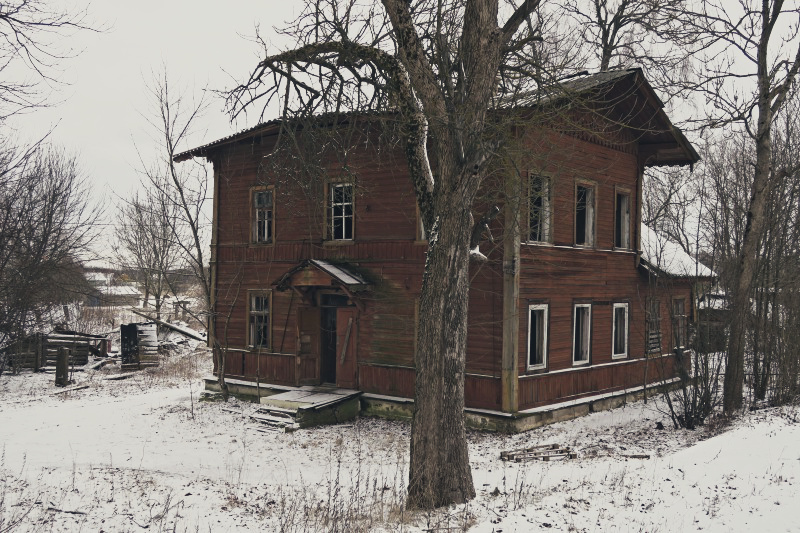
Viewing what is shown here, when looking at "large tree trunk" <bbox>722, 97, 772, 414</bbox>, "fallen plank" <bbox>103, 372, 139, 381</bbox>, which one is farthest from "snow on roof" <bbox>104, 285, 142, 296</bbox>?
"large tree trunk" <bbox>722, 97, 772, 414</bbox>

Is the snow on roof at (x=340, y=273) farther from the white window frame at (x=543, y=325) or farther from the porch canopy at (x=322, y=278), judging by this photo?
the white window frame at (x=543, y=325)

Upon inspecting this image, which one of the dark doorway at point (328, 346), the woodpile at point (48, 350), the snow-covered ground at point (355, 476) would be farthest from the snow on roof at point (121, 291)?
the dark doorway at point (328, 346)

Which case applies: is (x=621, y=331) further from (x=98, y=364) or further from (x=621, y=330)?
(x=98, y=364)

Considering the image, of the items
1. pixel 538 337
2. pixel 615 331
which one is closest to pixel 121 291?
pixel 615 331

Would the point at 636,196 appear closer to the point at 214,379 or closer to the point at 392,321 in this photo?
the point at 392,321

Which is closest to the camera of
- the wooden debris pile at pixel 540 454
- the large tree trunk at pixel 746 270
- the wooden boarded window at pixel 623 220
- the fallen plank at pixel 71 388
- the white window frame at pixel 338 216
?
the wooden debris pile at pixel 540 454

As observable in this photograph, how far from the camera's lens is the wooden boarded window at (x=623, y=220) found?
16953mm

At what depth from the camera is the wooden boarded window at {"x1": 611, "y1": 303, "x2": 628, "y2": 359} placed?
16672 millimetres

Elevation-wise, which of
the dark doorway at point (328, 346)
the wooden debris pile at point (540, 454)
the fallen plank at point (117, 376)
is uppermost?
the dark doorway at point (328, 346)

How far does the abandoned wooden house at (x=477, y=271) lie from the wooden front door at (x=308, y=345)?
4 cm

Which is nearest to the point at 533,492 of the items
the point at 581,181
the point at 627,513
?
the point at 627,513

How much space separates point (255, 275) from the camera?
1755 cm

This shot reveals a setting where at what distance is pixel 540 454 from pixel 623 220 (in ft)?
27.4

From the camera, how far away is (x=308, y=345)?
650 inches
